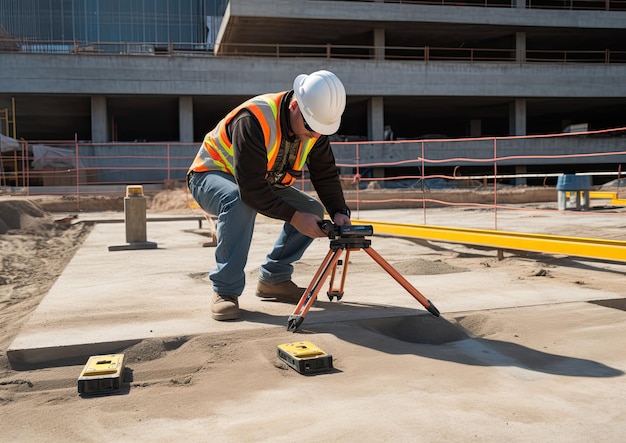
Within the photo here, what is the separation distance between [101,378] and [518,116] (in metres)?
30.5

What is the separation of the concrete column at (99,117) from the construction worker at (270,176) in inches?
943

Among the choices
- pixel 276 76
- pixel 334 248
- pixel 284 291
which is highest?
pixel 276 76

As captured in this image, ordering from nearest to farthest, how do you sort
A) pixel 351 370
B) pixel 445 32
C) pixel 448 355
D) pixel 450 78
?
1. pixel 351 370
2. pixel 448 355
3. pixel 450 78
4. pixel 445 32

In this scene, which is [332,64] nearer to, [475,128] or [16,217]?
[475,128]

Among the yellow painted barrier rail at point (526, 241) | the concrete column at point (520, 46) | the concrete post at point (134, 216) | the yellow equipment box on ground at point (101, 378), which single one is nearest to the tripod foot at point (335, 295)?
the yellow equipment box on ground at point (101, 378)

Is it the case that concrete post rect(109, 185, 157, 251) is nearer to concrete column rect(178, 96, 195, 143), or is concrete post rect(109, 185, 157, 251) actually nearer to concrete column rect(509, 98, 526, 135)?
concrete column rect(178, 96, 195, 143)

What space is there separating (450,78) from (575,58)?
12.5 metres

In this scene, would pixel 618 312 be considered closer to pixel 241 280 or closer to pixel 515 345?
pixel 515 345

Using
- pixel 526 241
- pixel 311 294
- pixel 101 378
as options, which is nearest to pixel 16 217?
pixel 526 241

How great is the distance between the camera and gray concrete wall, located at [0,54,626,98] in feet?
82.3

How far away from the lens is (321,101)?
11.3ft

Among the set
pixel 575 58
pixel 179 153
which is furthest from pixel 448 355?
pixel 575 58

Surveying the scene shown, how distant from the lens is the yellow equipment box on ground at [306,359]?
281 centimetres

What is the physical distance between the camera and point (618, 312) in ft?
12.9
